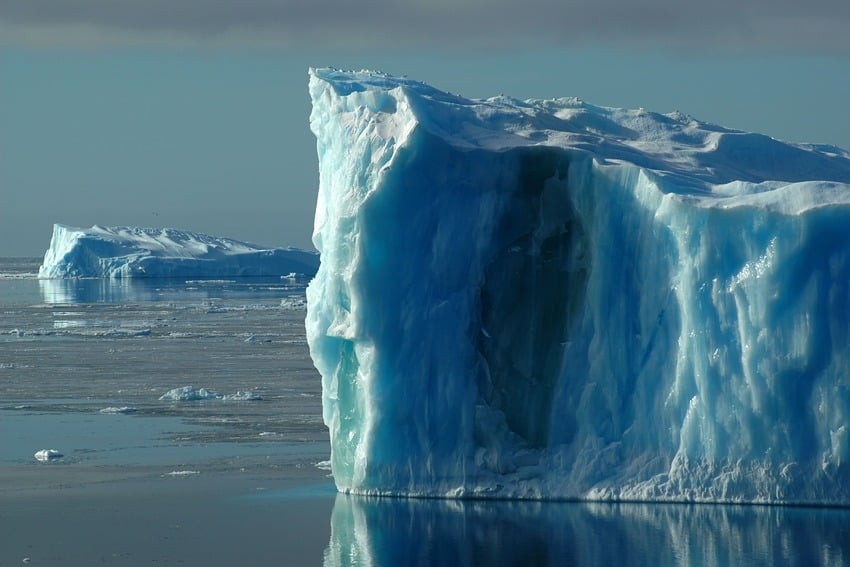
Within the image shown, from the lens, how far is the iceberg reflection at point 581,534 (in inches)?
497

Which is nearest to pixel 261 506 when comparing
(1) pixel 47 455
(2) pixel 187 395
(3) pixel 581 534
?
(3) pixel 581 534

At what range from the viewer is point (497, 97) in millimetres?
16734

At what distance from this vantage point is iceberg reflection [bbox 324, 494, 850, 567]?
41.4 ft

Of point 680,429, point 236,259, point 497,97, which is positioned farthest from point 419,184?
point 236,259

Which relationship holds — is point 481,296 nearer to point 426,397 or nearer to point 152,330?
point 426,397

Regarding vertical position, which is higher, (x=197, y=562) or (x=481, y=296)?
(x=481, y=296)

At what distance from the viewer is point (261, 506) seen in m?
14.9

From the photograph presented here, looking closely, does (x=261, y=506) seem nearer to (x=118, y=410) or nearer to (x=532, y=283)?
(x=532, y=283)

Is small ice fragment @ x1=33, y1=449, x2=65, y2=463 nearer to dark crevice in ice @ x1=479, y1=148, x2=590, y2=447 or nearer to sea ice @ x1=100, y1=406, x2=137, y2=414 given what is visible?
sea ice @ x1=100, y1=406, x2=137, y2=414

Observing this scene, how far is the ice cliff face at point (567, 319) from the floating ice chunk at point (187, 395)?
29.8 feet

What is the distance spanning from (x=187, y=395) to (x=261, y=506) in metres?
9.55

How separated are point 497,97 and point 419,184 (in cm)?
236

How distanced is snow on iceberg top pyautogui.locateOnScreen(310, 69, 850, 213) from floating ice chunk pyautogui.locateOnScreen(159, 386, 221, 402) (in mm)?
8894

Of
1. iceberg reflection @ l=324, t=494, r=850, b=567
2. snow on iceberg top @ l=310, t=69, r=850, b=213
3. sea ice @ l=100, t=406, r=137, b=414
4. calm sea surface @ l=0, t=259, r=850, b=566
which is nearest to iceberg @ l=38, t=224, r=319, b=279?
calm sea surface @ l=0, t=259, r=850, b=566
